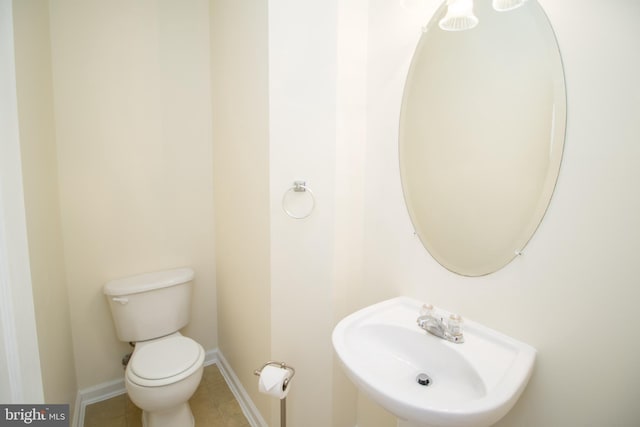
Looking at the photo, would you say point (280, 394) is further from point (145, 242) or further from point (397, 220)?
point (145, 242)

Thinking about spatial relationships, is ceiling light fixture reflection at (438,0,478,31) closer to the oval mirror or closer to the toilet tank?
the oval mirror

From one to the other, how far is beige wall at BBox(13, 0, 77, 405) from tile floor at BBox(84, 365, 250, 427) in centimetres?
22

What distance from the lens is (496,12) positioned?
93cm

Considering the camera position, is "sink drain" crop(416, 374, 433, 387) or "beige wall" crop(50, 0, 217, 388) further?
"beige wall" crop(50, 0, 217, 388)

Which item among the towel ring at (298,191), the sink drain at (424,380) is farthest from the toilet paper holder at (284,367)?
the towel ring at (298,191)

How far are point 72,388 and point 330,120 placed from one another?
2042mm

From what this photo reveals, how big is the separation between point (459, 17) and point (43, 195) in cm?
184

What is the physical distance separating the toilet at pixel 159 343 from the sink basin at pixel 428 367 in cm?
99

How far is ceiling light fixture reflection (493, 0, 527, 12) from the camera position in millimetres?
869

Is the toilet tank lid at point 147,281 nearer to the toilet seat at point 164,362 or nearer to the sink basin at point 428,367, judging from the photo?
the toilet seat at point 164,362

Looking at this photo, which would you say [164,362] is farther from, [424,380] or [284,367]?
[424,380]

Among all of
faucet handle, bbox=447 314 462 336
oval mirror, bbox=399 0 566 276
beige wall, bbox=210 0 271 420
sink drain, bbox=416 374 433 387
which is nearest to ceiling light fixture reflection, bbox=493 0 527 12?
oval mirror, bbox=399 0 566 276

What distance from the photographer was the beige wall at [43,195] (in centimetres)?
100

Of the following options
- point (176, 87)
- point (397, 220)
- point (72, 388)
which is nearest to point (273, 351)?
point (397, 220)
